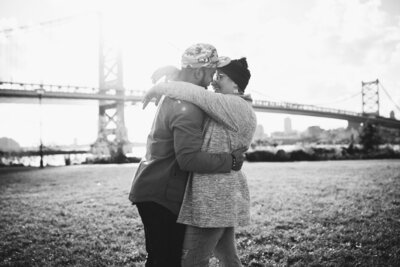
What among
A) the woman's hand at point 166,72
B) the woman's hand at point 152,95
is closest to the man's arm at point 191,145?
the woman's hand at point 152,95

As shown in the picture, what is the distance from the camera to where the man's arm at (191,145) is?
133 cm

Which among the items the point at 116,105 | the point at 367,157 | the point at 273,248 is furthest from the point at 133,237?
the point at 116,105

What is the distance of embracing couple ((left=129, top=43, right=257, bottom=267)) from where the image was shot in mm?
1361

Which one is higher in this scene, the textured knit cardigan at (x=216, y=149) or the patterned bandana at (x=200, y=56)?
the patterned bandana at (x=200, y=56)

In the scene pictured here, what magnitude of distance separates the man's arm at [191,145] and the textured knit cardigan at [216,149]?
0.13 ft

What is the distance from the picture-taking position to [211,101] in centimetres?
138

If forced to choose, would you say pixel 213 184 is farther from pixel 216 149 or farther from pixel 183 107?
pixel 183 107

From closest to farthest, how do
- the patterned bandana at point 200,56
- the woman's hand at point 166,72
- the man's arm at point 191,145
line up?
the man's arm at point 191,145
the patterned bandana at point 200,56
the woman's hand at point 166,72

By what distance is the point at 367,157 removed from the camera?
1684 cm

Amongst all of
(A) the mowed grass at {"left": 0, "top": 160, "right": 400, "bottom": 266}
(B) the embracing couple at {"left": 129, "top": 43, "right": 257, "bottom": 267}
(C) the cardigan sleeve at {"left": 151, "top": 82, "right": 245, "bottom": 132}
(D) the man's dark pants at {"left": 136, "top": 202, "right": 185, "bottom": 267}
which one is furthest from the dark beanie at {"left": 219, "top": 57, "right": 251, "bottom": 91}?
(A) the mowed grass at {"left": 0, "top": 160, "right": 400, "bottom": 266}

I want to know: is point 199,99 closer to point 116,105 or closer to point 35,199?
point 35,199

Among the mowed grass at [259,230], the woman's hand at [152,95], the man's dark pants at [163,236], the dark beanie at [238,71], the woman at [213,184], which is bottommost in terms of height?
the mowed grass at [259,230]

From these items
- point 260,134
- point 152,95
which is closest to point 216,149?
point 152,95

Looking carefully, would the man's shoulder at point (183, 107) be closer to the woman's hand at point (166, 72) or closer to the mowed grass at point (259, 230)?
the woman's hand at point (166, 72)
